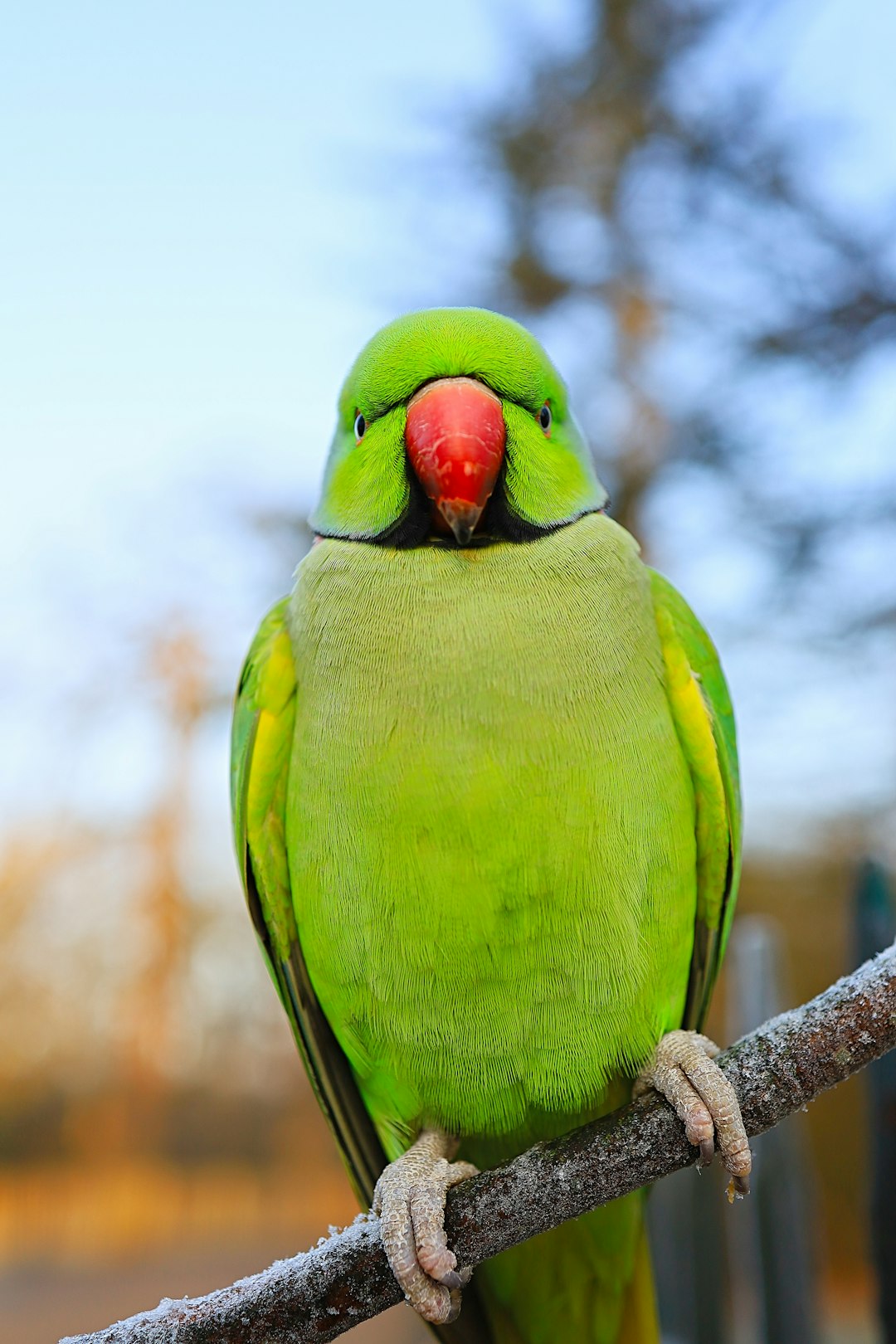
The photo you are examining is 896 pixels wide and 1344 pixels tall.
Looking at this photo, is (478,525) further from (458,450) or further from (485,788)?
(485,788)

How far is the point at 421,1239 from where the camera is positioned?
129cm

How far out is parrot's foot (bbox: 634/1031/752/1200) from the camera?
125 cm

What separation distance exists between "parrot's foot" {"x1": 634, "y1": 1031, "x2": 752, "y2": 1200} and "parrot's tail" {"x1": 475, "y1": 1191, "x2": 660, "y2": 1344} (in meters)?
0.41

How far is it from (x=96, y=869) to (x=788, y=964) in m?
5.70

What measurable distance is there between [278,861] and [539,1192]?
70 centimetres

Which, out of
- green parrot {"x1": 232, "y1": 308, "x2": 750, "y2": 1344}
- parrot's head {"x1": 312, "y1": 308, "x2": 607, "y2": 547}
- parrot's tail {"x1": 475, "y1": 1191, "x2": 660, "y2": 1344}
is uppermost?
parrot's head {"x1": 312, "y1": 308, "x2": 607, "y2": 547}

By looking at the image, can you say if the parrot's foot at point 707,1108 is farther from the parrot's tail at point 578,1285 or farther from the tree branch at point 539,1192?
the parrot's tail at point 578,1285

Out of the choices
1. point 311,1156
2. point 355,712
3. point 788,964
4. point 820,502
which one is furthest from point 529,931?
point 311,1156

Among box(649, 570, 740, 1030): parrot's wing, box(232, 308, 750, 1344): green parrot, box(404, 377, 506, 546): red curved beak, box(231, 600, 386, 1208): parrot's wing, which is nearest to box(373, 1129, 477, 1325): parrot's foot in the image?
box(232, 308, 750, 1344): green parrot

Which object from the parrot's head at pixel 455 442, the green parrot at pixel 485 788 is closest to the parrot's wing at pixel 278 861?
the green parrot at pixel 485 788

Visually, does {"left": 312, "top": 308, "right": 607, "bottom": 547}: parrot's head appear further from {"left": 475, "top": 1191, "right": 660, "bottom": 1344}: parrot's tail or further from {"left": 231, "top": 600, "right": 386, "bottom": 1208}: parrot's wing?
{"left": 475, "top": 1191, "right": 660, "bottom": 1344}: parrot's tail

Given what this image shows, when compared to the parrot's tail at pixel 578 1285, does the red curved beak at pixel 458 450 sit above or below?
above

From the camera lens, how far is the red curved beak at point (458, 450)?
139 cm

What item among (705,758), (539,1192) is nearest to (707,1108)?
(539,1192)
